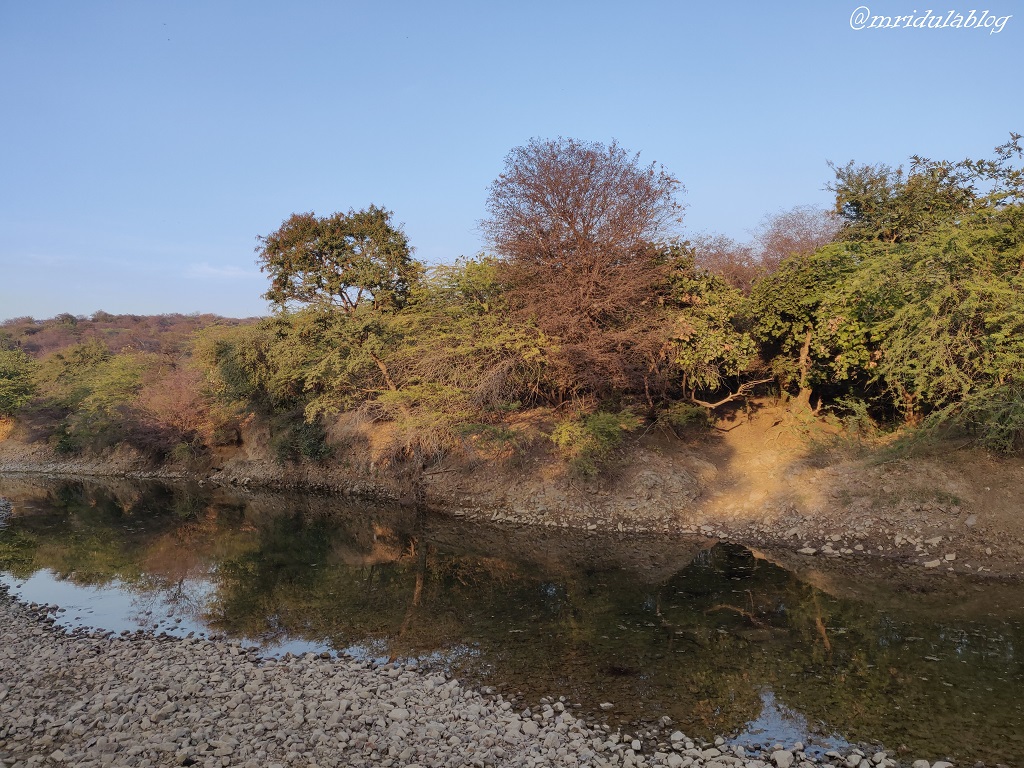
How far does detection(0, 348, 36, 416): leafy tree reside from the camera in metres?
43.0

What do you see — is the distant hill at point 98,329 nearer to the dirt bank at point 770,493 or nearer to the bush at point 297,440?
the bush at point 297,440

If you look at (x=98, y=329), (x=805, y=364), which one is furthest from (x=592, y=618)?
(x=98, y=329)

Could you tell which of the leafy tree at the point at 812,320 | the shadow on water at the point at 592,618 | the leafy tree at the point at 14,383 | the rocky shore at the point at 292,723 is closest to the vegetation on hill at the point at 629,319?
the leafy tree at the point at 812,320

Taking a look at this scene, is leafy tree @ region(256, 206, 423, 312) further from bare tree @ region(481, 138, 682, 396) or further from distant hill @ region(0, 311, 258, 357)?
distant hill @ region(0, 311, 258, 357)

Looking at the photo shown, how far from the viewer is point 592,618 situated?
12.4 meters

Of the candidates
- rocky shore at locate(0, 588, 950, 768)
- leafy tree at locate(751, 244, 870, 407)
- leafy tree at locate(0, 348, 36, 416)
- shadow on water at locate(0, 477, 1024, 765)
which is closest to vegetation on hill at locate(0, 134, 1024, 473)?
leafy tree at locate(751, 244, 870, 407)

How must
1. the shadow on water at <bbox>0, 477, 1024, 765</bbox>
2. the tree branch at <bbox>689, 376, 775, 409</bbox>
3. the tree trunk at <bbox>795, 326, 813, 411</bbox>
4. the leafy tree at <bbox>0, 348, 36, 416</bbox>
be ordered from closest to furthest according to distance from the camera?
the shadow on water at <bbox>0, 477, 1024, 765</bbox> → the tree trunk at <bbox>795, 326, 813, 411</bbox> → the tree branch at <bbox>689, 376, 775, 409</bbox> → the leafy tree at <bbox>0, 348, 36, 416</bbox>

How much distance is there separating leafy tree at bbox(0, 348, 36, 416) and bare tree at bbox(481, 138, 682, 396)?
134 ft

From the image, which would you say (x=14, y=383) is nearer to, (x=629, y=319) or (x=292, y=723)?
(x=629, y=319)

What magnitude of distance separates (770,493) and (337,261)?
1856cm

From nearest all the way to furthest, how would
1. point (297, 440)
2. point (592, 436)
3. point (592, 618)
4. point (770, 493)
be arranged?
point (592, 618) < point (770, 493) < point (592, 436) < point (297, 440)

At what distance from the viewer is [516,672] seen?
10023 millimetres

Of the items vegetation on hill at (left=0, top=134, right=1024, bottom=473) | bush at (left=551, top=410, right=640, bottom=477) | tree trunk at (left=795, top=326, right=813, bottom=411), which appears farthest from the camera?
tree trunk at (left=795, top=326, right=813, bottom=411)

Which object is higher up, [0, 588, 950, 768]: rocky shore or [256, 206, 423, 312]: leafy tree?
[256, 206, 423, 312]: leafy tree
